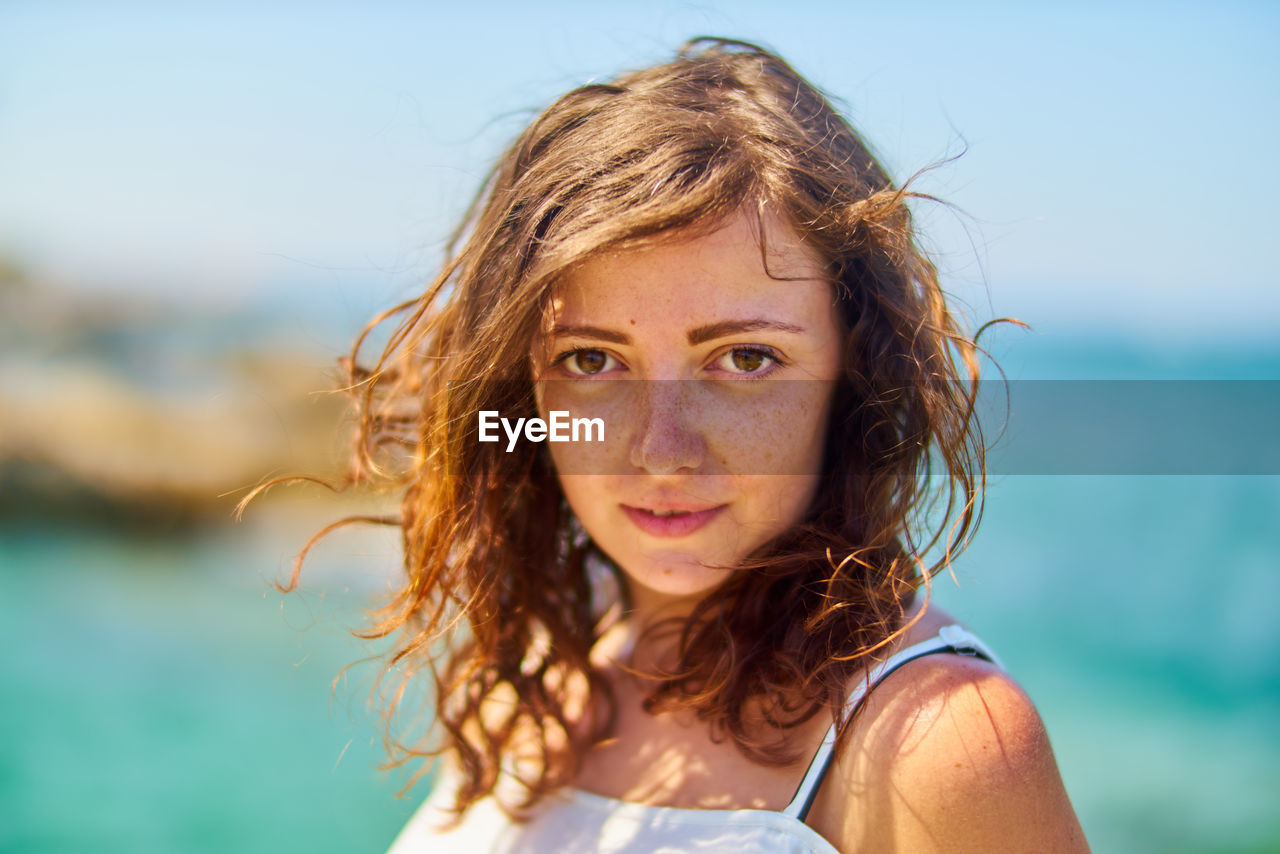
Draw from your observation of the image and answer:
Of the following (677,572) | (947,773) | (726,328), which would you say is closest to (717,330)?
(726,328)

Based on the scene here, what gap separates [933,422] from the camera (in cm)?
162

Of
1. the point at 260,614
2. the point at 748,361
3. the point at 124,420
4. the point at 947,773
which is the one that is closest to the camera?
the point at 947,773

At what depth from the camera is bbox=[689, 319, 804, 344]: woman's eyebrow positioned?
1.43m

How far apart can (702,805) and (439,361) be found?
42.5 inches

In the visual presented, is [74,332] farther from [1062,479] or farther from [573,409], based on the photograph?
[1062,479]

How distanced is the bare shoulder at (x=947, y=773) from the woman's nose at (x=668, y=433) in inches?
18.8

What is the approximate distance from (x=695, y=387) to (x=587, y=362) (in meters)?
0.22

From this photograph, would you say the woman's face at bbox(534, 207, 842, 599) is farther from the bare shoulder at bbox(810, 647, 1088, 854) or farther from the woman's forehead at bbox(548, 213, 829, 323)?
the bare shoulder at bbox(810, 647, 1088, 854)

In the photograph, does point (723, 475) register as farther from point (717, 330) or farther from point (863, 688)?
point (863, 688)

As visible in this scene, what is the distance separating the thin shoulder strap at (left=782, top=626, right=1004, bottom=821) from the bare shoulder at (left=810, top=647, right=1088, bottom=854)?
0.05 ft

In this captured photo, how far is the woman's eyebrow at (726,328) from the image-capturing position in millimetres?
1434

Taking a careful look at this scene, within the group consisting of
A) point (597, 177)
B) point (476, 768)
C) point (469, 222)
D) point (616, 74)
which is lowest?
point (476, 768)

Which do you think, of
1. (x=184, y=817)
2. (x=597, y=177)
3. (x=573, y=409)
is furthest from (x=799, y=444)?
(x=184, y=817)

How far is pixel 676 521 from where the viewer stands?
1.56 metres
